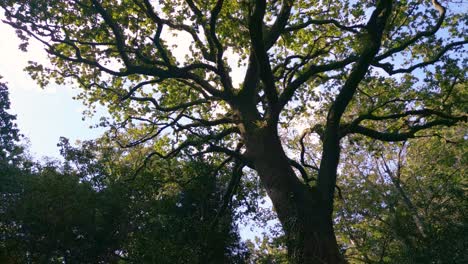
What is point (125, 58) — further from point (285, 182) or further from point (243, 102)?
point (285, 182)

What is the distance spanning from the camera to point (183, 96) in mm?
15836

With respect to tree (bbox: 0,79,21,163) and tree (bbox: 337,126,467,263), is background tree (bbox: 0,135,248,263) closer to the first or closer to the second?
tree (bbox: 337,126,467,263)

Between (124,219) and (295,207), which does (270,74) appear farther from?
(124,219)

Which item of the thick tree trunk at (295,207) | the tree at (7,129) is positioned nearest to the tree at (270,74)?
the thick tree trunk at (295,207)

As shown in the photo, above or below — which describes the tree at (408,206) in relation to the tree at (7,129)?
below

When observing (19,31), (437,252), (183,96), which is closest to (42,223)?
(19,31)

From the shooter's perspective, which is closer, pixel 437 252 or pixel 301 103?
pixel 437 252

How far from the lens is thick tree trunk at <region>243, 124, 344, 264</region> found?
7.88 m

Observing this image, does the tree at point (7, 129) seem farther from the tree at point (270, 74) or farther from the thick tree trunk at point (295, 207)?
the thick tree trunk at point (295, 207)

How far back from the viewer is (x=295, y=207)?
8.48 meters

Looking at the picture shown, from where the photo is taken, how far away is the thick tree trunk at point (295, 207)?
788cm

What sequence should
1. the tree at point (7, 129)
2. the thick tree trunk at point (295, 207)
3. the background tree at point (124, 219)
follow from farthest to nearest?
the tree at point (7, 129), the background tree at point (124, 219), the thick tree trunk at point (295, 207)

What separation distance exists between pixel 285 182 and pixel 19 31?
29.5 ft

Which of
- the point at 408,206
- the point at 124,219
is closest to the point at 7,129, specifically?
the point at 124,219
